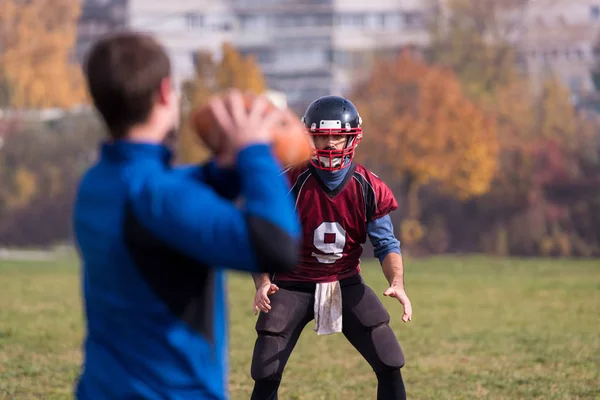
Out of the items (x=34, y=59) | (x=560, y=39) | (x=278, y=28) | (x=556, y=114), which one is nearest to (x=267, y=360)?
(x=556, y=114)

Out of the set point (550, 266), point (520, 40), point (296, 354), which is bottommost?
point (550, 266)

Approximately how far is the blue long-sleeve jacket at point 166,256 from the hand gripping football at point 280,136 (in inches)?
3.5

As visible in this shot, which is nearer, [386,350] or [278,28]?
[386,350]

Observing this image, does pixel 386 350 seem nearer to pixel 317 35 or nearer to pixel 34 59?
pixel 34 59

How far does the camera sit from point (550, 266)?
34.0m

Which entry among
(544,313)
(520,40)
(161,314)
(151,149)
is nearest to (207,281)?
(161,314)

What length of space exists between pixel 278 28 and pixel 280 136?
307ft

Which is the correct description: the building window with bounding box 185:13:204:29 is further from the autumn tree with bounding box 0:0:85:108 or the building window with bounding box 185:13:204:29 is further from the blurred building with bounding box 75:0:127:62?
the autumn tree with bounding box 0:0:85:108

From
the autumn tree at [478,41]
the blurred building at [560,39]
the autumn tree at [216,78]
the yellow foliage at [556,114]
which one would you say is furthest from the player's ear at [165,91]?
the blurred building at [560,39]

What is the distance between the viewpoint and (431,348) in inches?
490

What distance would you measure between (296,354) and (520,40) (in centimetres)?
6369

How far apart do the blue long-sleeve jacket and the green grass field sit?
5.83 meters

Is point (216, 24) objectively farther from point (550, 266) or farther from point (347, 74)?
point (550, 266)

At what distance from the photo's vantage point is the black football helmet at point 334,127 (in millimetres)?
6637
